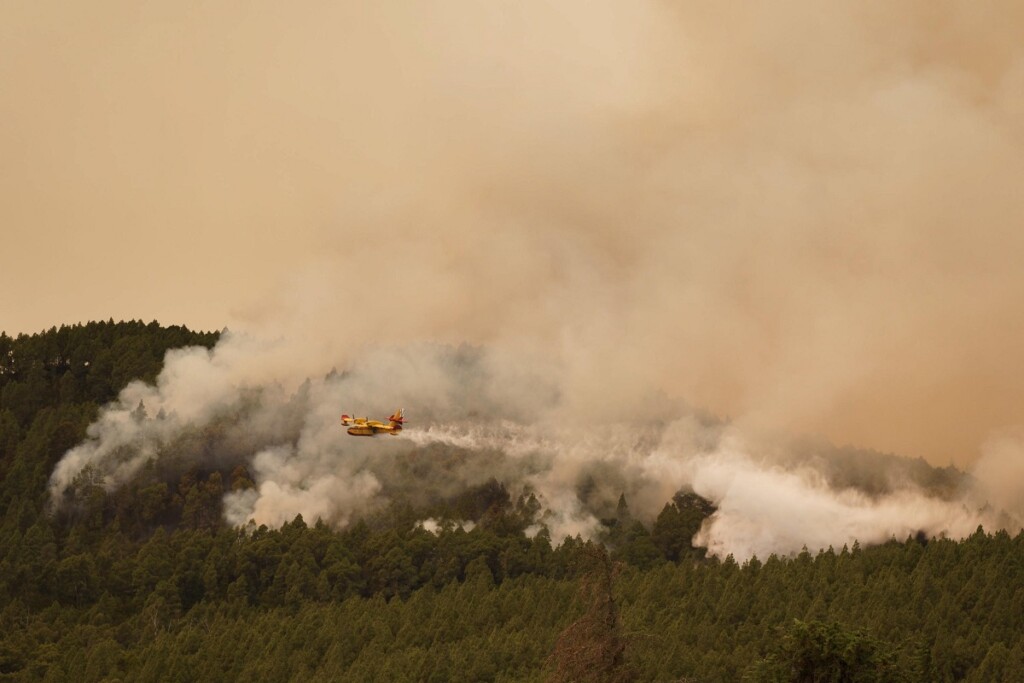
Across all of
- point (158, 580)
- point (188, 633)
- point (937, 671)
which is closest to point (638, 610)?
point (937, 671)

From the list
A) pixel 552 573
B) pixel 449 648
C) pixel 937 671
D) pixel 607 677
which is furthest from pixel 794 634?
pixel 552 573

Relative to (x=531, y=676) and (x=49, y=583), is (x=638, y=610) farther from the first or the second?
(x=49, y=583)

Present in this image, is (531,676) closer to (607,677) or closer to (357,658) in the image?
(357,658)

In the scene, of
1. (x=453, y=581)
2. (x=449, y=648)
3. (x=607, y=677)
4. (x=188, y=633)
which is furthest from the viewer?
(x=453, y=581)

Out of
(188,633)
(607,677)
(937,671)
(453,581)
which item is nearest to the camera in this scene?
(607,677)

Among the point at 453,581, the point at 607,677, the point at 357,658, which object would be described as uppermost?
the point at 453,581

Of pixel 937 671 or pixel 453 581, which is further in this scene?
pixel 453 581

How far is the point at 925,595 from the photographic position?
532 ft

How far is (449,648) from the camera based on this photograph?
509 ft

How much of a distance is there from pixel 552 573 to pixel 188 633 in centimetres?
4145

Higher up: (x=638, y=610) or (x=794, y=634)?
(x=638, y=610)

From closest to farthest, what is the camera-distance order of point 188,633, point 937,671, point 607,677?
point 607,677 < point 937,671 < point 188,633

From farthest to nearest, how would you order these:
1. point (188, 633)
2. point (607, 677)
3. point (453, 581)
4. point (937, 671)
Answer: point (453, 581)
point (188, 633)
point (937, 671)
point (607, 677)

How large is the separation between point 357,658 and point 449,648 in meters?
8.46
